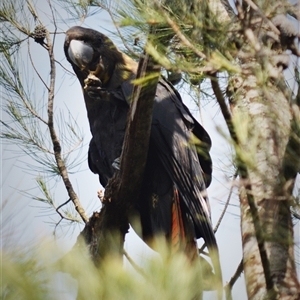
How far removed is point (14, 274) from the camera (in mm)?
1030

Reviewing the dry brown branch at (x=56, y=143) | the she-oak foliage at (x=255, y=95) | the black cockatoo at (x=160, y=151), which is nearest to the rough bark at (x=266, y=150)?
the she-oak foliage at (x=255, y=95)

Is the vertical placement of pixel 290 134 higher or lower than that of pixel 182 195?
lower

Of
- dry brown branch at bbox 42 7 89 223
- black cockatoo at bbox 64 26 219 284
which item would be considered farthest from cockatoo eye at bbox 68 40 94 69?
dry brown branch at bbox 42 7 89 223

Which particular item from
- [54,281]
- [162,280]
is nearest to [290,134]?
[162,280]

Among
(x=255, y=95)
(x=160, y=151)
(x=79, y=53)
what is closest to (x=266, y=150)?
(x=255, y=95)

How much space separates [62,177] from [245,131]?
1607 millimetres

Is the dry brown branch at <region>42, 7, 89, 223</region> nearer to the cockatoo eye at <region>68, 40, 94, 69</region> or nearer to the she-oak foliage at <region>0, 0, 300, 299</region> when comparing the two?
the cockatoo eye at <region>68, 40, 94, 69</region>

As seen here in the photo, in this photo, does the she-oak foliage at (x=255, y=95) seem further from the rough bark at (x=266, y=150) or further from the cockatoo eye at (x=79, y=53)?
the cockatoo eye at (x=79, y=53)

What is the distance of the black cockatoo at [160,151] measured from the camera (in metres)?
2.92

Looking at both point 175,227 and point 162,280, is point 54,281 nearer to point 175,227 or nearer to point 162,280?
point 162,280

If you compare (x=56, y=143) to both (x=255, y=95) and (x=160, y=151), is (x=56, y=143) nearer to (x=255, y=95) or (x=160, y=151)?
(x=160, y=151)

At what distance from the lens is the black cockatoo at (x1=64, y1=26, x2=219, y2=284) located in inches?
115

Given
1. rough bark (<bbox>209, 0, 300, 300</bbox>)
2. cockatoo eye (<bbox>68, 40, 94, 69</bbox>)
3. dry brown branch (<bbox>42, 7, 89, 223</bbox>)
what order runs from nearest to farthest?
rough bark (<bbox>209, 0, 300, 300</bbox>), dry brown branch (<bbox>42, 7, 89, 223</bbox>), cockatoo eye (<bbox>68, 40, 94, 69</bbox>)

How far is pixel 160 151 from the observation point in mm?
3012
